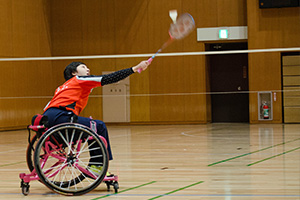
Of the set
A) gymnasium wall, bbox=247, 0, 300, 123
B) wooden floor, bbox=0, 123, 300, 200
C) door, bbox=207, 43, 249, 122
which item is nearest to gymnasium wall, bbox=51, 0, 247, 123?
gymnasium wall, bbox=247, 0, 300, 123

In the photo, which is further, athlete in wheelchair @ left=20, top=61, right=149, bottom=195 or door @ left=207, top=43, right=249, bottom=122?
door @ left=207, top=43, right=249, bottom=122

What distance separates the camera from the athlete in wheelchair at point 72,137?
3.56 m

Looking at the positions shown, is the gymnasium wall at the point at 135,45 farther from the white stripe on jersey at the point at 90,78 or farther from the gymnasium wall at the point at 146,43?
the white stripe on jersey at the point at 90,78

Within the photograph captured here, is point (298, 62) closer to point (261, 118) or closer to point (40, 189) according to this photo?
point (261, 118)

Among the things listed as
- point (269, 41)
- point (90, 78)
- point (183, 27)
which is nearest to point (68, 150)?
point (90, 78)

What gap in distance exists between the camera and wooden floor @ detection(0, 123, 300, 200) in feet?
12.3

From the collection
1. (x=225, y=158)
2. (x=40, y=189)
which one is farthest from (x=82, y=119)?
(x=225, y=158)

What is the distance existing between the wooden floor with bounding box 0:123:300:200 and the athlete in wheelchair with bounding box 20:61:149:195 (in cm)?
18

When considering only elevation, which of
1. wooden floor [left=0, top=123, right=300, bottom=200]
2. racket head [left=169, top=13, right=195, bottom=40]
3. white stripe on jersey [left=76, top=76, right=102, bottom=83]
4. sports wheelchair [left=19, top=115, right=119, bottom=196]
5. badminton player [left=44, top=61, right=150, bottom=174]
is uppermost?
racket head [left=169, top=13, right=195, bottom=40]

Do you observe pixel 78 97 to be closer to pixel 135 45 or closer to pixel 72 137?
pixel 72 137

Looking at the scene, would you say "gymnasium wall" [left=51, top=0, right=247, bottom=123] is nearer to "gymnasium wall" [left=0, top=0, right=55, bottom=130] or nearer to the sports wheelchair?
"gymnasium wall" [left=0, top=0, right=55, bottom=130]

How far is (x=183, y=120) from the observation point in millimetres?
14547

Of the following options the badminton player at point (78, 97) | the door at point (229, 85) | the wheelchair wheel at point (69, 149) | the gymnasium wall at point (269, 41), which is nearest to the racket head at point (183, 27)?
the badminton player at point (78, 97)

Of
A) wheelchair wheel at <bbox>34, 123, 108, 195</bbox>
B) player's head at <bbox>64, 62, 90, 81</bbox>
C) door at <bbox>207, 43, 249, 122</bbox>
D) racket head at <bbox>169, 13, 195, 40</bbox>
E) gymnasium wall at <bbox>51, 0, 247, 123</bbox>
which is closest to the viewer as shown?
wheelchair wheel at <bbox>34, 123, 108, 195</bbox>
